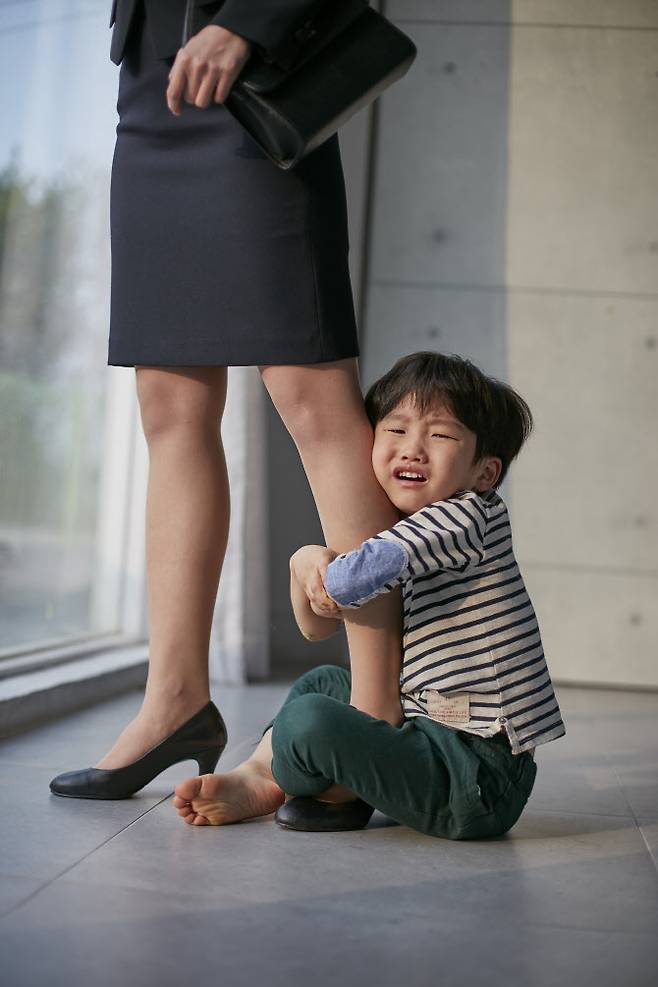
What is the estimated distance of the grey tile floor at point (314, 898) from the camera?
0.84 m

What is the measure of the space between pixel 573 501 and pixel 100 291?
61.5 inches

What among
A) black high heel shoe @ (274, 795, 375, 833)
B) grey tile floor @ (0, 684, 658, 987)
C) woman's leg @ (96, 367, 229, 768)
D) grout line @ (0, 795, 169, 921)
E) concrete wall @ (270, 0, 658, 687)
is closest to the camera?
grey tile floor @ (0, 684, 658, 987)

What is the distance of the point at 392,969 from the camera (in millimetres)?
843

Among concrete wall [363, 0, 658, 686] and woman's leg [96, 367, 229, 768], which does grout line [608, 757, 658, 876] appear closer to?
woman's leg [96, 367, 229, 768]

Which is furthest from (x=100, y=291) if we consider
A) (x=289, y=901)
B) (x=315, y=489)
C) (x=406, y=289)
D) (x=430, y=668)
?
(x=289, y=901)

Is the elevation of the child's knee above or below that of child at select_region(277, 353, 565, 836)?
below

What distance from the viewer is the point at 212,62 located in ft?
3.89

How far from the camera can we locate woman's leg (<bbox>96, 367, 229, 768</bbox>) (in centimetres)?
140

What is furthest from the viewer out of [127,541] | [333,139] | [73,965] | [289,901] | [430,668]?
[127,541]

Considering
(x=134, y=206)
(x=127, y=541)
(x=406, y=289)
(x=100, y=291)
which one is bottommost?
(x=127, y=541)

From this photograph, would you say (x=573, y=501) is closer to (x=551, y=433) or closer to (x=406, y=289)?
(x=551, y=433)

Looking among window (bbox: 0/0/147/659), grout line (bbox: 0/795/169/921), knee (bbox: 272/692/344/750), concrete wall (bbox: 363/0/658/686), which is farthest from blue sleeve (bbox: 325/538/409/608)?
concrete wall (bbox: 363/0/658/686)

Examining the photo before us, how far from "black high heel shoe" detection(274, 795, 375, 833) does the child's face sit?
0.36 meters

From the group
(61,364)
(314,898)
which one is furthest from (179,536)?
(61,364)
